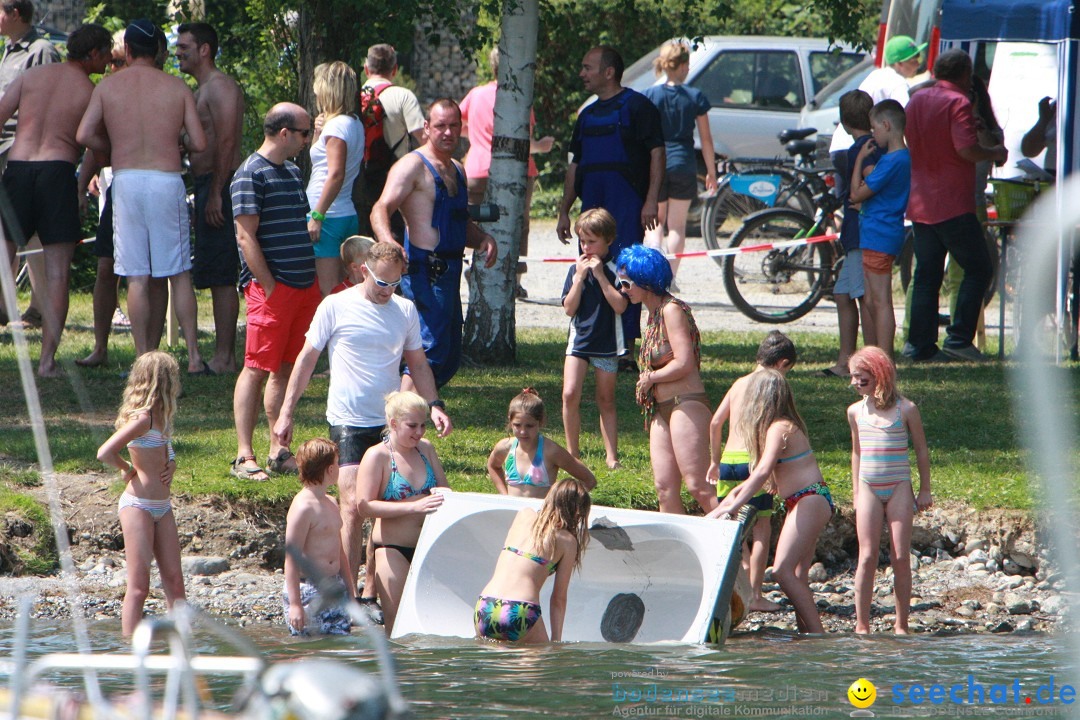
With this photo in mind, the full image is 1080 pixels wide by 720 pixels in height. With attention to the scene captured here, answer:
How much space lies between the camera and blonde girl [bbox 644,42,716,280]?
1202cm

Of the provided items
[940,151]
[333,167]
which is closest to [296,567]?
[333,167]

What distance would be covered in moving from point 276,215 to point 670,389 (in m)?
2.36

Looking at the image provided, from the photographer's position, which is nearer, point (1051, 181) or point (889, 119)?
point (889, 119)

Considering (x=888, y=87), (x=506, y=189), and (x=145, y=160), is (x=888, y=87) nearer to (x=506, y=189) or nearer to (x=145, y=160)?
(x=506, y=189)

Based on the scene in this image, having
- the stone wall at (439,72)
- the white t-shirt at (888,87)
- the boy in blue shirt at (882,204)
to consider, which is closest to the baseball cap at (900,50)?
the white t-shirt at (888,87)

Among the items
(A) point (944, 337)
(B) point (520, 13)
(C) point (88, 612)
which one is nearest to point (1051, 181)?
(A) point (944, 337)

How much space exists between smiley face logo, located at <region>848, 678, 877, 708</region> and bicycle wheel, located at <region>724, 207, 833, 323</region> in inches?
284

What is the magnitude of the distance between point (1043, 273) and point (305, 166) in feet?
27.4

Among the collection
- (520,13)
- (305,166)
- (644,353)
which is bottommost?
(644,353)

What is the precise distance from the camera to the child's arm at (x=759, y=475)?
653cm

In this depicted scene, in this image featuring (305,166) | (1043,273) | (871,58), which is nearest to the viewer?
(1043,273)

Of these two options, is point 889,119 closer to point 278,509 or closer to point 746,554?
point 746,554

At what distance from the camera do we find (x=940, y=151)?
1041cm

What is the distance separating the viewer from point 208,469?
7723 mm
